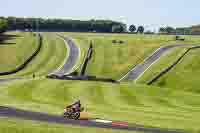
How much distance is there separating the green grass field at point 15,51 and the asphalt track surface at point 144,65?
28532 millimetres

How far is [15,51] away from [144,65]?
1530 inches

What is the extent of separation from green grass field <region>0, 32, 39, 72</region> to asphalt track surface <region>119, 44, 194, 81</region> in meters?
28.5

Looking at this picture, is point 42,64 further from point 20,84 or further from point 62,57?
point 20,84

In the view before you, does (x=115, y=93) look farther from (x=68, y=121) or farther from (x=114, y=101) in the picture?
(x=68, y=121)

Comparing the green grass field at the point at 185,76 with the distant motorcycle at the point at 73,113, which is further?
the green grass field at the point at 185,76

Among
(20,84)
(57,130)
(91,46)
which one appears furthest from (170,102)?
(91,46)

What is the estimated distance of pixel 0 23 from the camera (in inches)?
7052

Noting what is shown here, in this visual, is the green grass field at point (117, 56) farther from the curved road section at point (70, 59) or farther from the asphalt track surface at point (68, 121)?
the asphalt track surface at point (68, 121)

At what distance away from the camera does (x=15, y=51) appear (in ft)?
444

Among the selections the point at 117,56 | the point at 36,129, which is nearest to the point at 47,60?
the point at 117,56

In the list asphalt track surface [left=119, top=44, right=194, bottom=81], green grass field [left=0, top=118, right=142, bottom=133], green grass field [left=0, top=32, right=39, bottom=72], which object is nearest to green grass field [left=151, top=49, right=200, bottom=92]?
asphalt track surface [left=119, top=44, right=194, bottom=81]

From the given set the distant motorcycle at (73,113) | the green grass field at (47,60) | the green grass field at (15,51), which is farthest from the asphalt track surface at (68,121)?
the green grass field at (15,51)

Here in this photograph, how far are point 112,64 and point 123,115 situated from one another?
2718 inches

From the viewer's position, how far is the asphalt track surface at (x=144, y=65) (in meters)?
110
